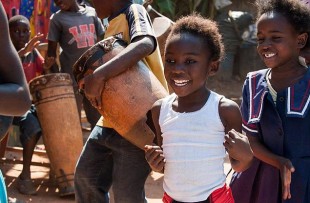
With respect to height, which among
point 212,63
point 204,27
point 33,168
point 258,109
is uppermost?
point 204,27

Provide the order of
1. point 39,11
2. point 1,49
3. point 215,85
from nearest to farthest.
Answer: point 1,49, point 39,11, point 215,85

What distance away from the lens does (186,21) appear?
7.89 feet

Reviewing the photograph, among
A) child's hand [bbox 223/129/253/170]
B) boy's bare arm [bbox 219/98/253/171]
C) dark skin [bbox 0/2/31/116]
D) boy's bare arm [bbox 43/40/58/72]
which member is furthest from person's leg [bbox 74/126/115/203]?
boy's bare arm [bbox 43/40/58/72]

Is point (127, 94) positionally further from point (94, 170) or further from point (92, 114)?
point (92, 114)

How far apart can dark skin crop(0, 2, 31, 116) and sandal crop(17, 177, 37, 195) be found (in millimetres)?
3438

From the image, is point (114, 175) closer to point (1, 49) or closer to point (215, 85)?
point (1, 49)

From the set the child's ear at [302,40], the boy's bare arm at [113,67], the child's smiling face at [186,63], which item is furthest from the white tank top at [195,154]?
the child's ear at [302,40]

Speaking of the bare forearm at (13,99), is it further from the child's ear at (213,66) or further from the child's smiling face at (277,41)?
the child's smiling face at (277,41)

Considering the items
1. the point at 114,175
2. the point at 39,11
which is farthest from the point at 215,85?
the point at 114,175

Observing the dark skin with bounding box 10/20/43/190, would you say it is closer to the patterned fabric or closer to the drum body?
the drum body

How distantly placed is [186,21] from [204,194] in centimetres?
71

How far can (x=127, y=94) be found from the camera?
2646 millimetres

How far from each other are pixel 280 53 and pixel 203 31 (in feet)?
1.35

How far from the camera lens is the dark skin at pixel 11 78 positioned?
174cm
